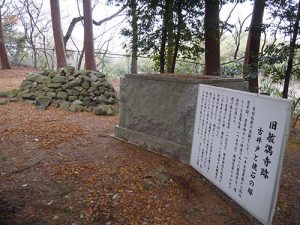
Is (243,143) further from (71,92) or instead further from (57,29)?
(57,29)

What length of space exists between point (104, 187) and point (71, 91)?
167 inches

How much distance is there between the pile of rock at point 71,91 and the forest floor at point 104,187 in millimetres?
2002

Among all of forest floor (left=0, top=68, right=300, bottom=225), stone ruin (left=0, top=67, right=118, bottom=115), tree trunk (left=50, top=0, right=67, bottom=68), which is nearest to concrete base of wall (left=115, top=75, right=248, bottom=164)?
forest floor (left=0, top=68, right=300, bottom=225)

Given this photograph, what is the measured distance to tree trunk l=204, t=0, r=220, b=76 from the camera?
5.38m

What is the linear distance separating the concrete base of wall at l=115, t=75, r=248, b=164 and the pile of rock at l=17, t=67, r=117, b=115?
209 centimetres

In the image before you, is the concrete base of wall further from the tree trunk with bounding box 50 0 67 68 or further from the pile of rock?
the tree trunk with bounding box 50 0 67 68

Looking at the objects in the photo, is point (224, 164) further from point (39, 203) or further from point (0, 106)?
point (0, 106)

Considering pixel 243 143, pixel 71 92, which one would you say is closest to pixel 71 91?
pixel 71 92

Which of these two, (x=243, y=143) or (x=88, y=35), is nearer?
(x=243, y=143)

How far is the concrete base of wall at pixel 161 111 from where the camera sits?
137 inches

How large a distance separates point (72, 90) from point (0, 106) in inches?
64.3

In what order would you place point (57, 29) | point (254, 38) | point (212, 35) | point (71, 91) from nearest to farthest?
point (212, 35) < point (254, 38) < point (71, 91) < point (57, 29)

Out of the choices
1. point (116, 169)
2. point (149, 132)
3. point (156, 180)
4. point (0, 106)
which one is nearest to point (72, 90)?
point (0, 106)

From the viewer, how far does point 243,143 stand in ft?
8.23
